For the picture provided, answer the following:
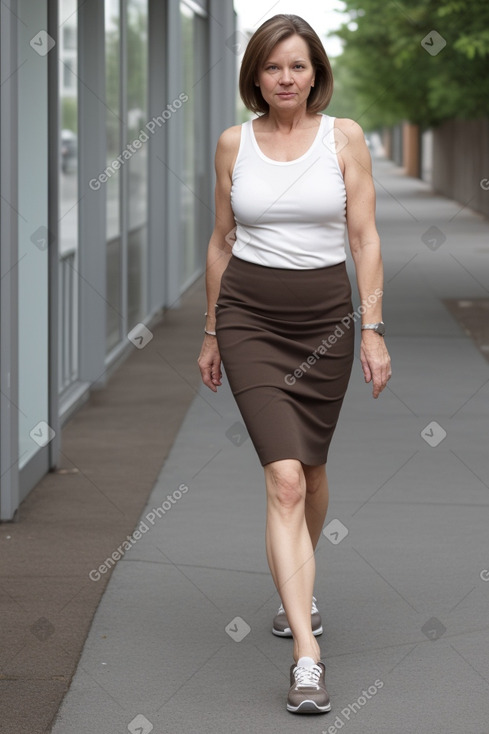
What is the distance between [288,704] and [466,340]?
27.7ft

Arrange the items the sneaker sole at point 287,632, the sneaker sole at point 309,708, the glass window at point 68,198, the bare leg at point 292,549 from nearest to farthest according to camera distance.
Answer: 1. the sneaker sole at point 309,708
2. the bare leg at point 292,549
3. the sneaker sole at point 287,632
4. the glass window at point 68,198

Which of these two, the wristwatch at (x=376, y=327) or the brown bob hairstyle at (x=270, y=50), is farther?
the wristwatch at (x=376, y=327)

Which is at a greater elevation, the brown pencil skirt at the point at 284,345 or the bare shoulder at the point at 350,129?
the bare shoulder at the point at 350,129

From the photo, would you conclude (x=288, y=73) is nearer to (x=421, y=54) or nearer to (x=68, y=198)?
(x=68, y=198)

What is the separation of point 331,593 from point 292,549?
3.43 feet

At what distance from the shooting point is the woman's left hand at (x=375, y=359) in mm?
4387

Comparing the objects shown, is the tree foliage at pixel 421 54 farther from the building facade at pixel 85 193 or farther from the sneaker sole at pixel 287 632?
the sneaker sole at pixel 287 632

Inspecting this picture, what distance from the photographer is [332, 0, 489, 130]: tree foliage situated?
18.4m

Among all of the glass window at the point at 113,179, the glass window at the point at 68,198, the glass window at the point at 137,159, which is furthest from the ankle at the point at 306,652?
the glass window at the point at 137,159

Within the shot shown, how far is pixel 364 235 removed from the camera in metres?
4.40

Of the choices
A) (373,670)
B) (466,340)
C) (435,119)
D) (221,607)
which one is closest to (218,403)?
(466,340)

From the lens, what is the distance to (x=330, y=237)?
438 centimetres

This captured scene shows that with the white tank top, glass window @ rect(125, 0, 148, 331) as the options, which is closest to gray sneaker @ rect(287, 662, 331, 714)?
the white tank top

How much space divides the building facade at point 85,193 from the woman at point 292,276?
1.89m
